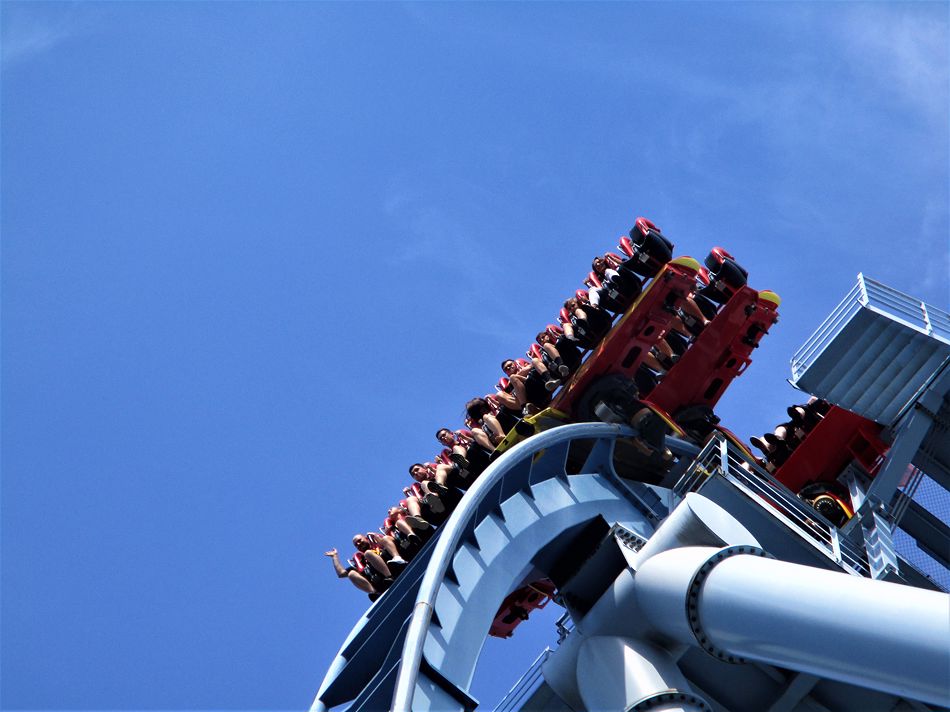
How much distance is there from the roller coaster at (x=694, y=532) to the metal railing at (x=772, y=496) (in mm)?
44

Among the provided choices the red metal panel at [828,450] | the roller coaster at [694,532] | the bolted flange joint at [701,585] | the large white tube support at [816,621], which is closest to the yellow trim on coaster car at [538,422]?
the roller coaster at [694,532]

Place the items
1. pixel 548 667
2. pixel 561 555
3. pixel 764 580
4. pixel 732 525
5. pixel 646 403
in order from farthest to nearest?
pixel 646 403 → pixel 561 555 → pixel 548 667 → pixel 732 525 → pixel 764 580

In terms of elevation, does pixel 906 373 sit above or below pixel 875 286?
below

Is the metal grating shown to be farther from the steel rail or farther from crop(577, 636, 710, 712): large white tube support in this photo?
Answer: crop(577, 636, 710, 712): large white tube support

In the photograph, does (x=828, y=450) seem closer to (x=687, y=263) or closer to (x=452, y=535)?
(x=687, y=263)

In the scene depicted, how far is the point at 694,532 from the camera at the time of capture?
9797 mm

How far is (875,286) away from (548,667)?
601 centimetres

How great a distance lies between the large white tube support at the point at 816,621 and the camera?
249 inches

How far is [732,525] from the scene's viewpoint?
31.6ft

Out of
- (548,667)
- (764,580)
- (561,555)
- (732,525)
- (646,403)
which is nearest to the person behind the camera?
(764,580)

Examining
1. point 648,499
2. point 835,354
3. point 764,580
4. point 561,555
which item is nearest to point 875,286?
point 835,354

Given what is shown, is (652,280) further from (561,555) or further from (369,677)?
(369,677)


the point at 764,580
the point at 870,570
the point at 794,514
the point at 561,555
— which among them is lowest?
the point at 764,580

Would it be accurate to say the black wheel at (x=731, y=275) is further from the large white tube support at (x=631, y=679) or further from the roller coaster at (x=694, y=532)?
the large white tube support at (x=631, y=679)
